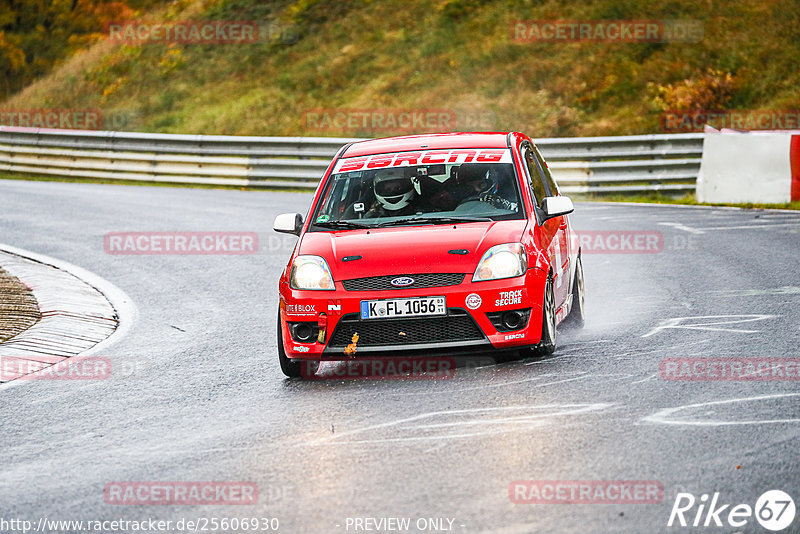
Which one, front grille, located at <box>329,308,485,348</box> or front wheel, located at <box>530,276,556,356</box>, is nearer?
front grille, located at <box>329,308,485,348</box>

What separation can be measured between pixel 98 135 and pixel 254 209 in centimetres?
905

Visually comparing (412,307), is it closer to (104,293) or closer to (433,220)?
(433,220)

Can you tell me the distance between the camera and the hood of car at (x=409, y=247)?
25.4ft

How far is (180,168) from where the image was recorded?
2622 cm

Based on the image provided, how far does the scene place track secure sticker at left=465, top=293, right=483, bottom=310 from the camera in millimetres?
7621

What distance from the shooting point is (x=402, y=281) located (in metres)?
7.66

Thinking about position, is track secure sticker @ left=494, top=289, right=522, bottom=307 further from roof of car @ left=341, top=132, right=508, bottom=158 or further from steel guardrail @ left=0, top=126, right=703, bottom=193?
steel guardrail @ left=0, top=126, right=703, bottom=193

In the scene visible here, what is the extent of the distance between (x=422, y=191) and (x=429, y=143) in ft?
2.32

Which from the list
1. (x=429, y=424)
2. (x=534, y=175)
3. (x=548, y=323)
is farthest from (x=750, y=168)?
(x=429, y=424)

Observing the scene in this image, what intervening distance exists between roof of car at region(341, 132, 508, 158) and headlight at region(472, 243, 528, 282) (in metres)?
1.58

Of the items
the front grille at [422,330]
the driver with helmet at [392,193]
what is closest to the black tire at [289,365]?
the front grille at [422,330]

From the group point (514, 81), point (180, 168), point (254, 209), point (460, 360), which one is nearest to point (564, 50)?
point (514, 81)

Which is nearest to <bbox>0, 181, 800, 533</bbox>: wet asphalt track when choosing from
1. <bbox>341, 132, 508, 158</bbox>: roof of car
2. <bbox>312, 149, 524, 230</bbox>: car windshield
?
<bbox>312, 149, 524, 230</bbox>: car windshield

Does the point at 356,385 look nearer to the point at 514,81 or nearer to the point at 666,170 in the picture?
the point at 666,170
